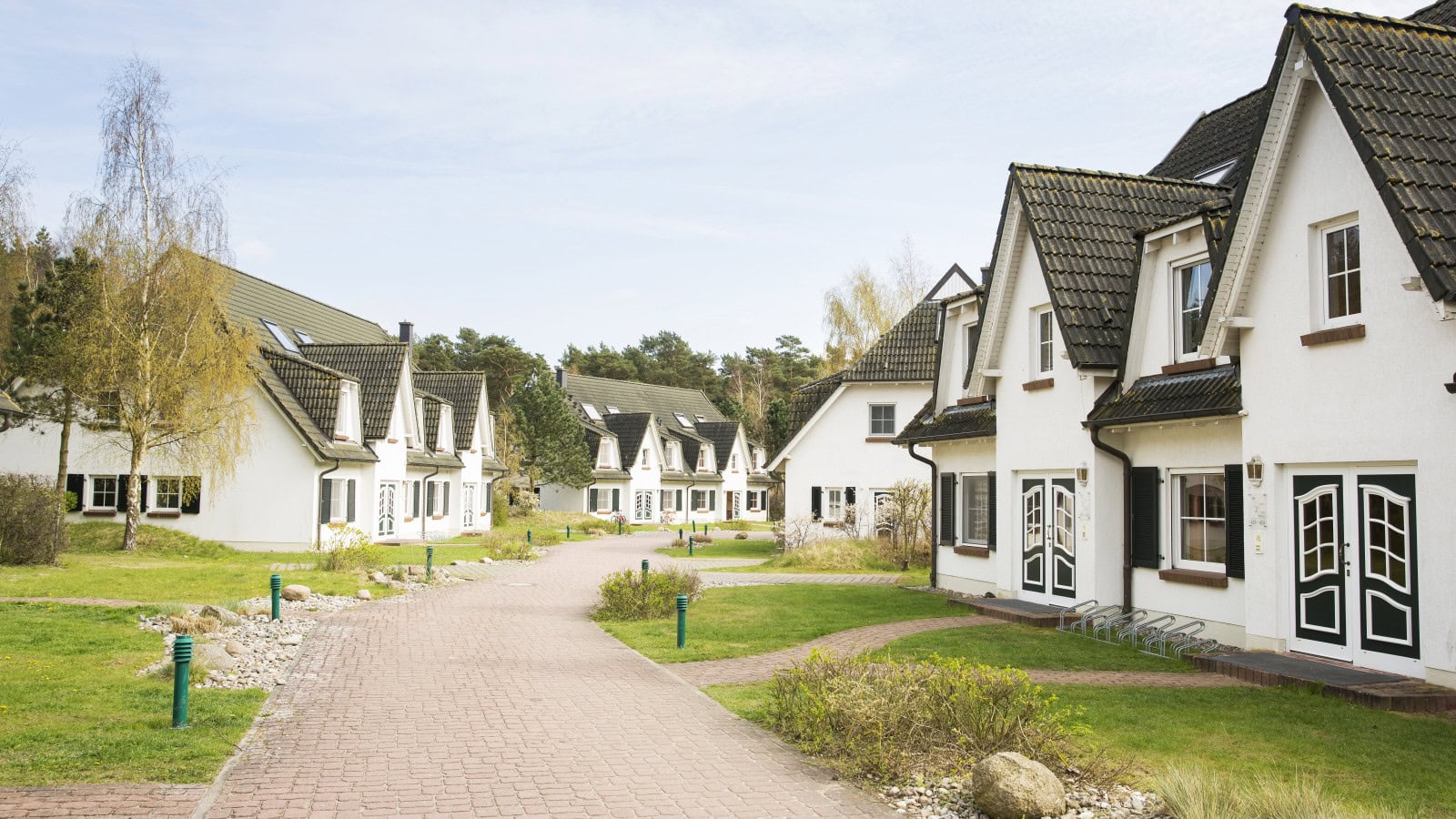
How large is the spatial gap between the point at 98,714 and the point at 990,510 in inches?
556

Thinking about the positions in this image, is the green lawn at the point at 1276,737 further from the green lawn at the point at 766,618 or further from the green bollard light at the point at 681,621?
the green lawn at the point at 766,618

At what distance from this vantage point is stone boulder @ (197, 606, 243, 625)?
607 inches

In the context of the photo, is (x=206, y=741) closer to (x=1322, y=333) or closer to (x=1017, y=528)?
(x=1322, y=333)

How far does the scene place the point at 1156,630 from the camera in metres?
13.8

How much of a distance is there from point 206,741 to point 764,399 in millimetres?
80882

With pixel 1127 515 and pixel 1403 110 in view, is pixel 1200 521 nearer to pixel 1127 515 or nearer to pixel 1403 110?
pixel 1127 515

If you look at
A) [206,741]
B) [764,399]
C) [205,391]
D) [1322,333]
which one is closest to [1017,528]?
[1322,333]

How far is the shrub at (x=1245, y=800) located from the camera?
616 cm

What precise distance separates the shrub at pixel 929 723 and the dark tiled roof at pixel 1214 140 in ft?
41.8

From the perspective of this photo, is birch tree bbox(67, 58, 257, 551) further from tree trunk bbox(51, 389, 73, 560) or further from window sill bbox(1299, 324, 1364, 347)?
window sill bbox(1299, 324, 1364, 347)

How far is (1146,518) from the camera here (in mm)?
14820

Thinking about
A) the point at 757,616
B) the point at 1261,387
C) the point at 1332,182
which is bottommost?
the point at 757,616

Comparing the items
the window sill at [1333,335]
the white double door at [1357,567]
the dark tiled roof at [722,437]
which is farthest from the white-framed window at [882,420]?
the dark tiled roof at [722,437]

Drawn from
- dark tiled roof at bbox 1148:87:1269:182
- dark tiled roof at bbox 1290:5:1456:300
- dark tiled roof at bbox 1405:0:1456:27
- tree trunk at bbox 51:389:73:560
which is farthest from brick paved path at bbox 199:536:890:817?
dark tiled roof at bbox 1405:0:1456:27
